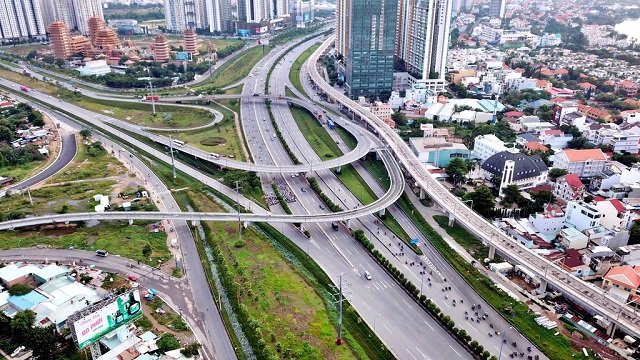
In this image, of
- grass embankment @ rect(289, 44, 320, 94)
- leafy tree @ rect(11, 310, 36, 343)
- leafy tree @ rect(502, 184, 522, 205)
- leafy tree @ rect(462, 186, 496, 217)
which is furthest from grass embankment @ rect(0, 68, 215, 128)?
leafy tree @ rect(11, 310, 36, 343)

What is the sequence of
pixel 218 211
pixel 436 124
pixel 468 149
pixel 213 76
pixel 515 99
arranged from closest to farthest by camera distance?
pixel 218 211, pixel 468 149, pixel 436 124, pixel 515 99, pixel 213 76

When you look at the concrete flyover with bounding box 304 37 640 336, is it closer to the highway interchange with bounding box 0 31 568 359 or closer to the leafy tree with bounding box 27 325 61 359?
the highway interchange with bounding box 0 31 568 359

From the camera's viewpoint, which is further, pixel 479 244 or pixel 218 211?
pixel 218 211

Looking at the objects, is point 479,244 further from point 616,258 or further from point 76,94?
point 76,94

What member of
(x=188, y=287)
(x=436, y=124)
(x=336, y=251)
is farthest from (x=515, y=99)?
(x=188, y=287)

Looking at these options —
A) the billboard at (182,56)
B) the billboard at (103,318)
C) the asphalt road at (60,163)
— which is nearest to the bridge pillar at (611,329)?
the billboard at (103,318)

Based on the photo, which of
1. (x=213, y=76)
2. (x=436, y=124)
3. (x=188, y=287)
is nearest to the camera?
(x=188, y=287)
